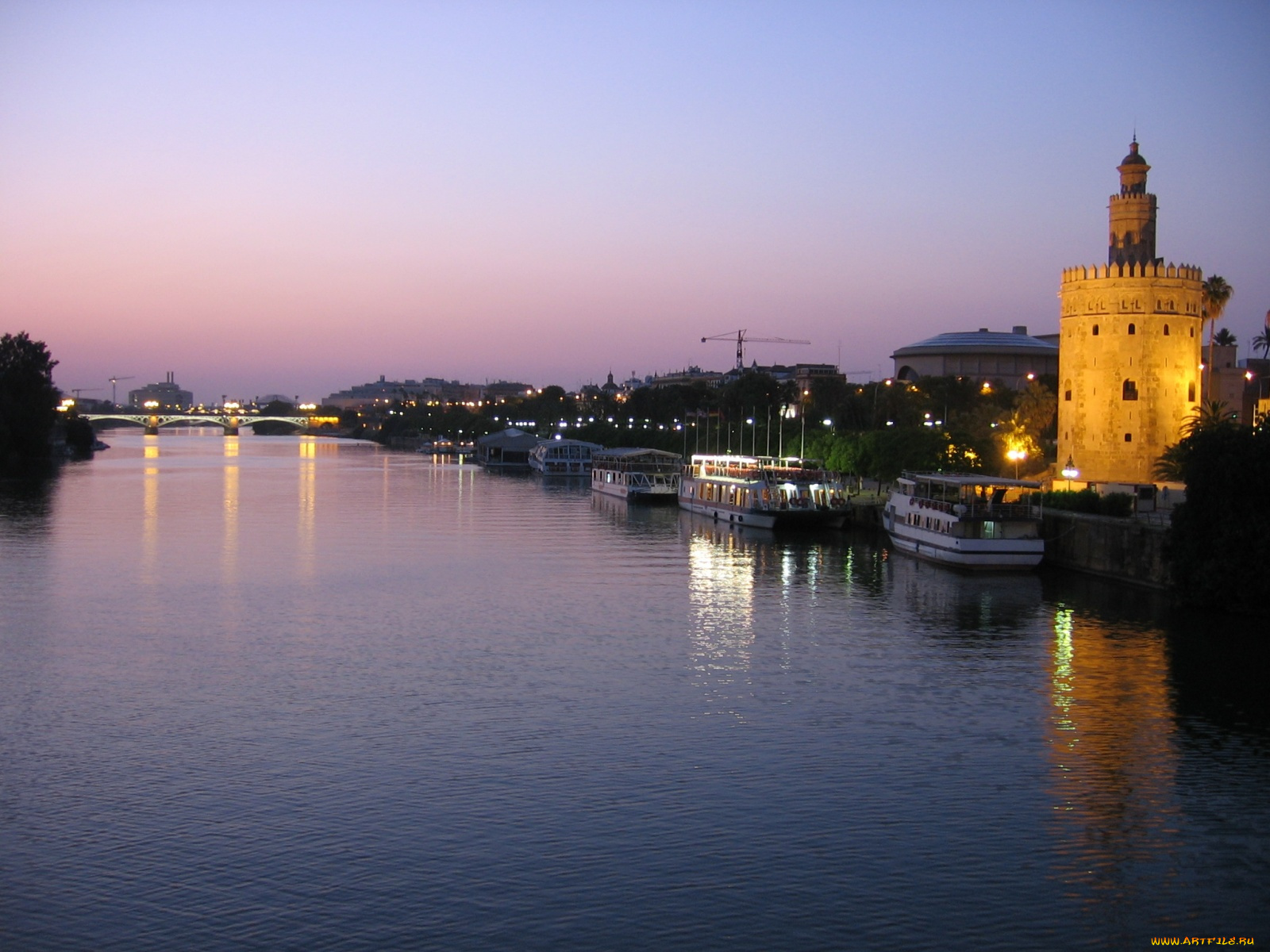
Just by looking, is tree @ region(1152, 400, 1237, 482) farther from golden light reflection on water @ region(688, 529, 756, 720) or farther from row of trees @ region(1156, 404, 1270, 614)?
golden light reflection on water @ region(688, 529, 756, 720)

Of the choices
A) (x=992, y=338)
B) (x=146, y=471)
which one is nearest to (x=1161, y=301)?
(x=146, y=471)

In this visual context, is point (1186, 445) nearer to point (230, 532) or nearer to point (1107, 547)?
point (1107, 547)

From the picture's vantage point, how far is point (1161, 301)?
44.0 metres

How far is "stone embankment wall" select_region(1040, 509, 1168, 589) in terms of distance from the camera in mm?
30703

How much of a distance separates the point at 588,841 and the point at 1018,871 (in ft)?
14.0

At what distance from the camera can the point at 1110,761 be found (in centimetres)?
1658

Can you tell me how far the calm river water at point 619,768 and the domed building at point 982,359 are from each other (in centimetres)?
8431

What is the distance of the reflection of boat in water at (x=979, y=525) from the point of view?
1352 inches

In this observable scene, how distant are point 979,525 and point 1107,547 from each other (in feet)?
11.2

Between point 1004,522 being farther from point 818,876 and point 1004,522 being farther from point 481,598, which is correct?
point 818,876

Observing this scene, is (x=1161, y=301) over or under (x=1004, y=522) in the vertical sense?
over

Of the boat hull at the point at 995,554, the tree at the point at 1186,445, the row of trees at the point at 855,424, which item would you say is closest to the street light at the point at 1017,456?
the row of trees at the point at 855,424

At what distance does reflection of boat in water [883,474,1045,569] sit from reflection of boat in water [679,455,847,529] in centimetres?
930

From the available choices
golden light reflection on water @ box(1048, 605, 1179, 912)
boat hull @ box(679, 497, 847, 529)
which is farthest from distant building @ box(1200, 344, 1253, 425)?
golden light reflection on water @ box(1048, 605, 1179, 912)
